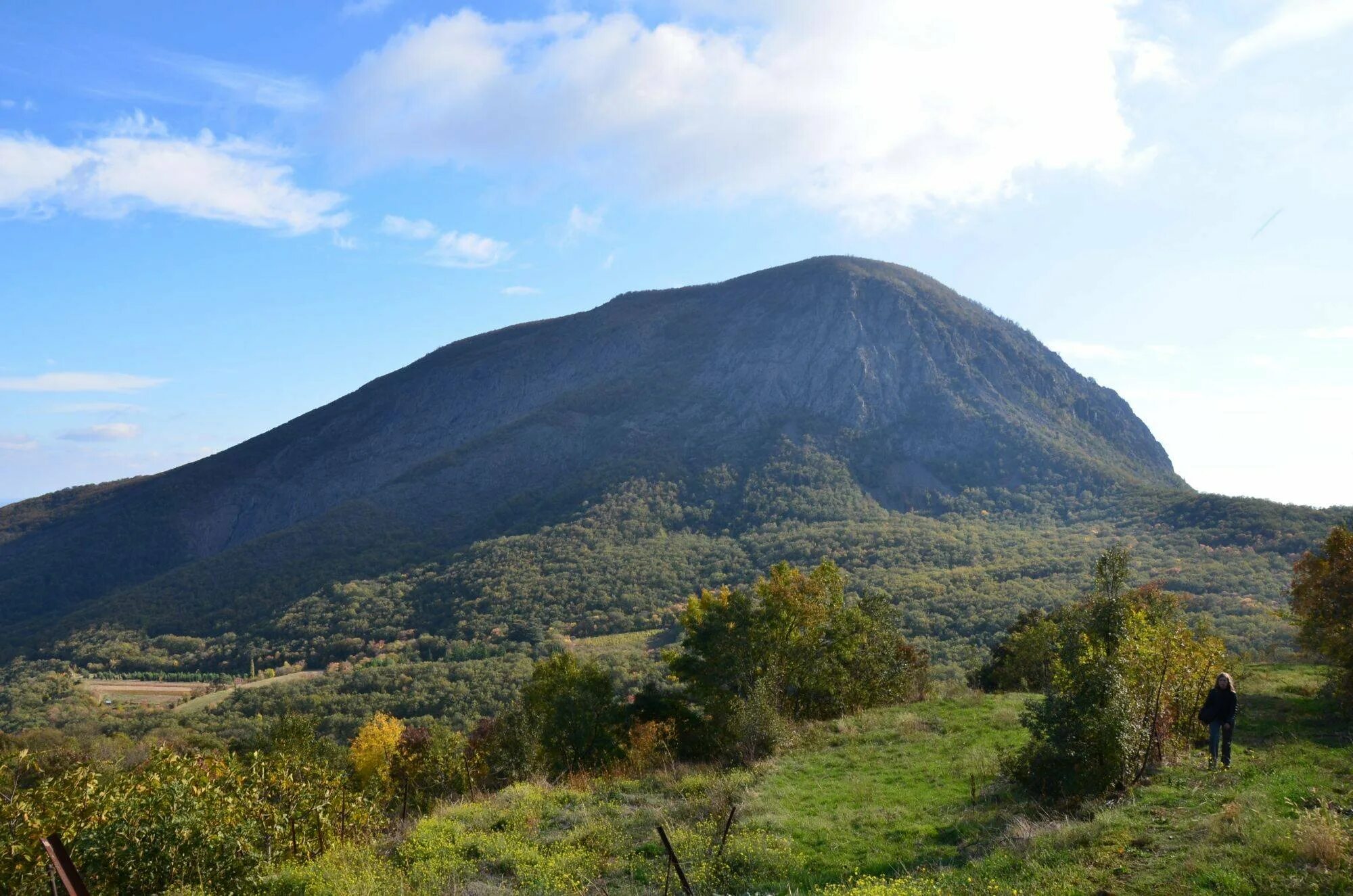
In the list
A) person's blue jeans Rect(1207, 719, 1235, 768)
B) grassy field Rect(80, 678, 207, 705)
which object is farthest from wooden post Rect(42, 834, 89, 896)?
grassy field Rect(80, 678, 207, 705)

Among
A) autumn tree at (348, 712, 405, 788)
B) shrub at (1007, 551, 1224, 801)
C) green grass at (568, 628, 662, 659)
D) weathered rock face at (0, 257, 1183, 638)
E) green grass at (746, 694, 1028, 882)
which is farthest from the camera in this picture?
weathered rock face at (0, 257, 1183, 638)

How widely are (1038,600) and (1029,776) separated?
2323 inches

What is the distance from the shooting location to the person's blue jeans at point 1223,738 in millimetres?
11852

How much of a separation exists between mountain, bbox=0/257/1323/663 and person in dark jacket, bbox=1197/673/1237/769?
71565mm

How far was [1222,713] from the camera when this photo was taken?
1191cm

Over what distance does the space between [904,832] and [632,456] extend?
4542 inches

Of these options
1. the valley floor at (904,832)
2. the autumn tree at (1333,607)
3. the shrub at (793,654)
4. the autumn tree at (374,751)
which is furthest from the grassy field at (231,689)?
the autumn tree at (1333,607)

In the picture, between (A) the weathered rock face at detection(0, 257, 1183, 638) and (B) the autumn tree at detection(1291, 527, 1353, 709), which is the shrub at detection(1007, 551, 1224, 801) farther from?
(A) the weathered rock face at detection(0, 257, 1183, 638)

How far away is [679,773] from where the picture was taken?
17297 millimetres

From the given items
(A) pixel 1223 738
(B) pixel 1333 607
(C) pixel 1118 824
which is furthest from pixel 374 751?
(B) pixel 1333 607

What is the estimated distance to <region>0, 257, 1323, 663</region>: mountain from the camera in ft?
356

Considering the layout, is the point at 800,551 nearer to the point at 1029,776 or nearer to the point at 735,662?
the point at 735,662

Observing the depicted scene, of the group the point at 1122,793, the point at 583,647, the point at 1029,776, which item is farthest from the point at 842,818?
the point at 583,647

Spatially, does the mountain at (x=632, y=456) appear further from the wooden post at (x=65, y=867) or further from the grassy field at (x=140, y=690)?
the wooden post at (x=65, y=867)
